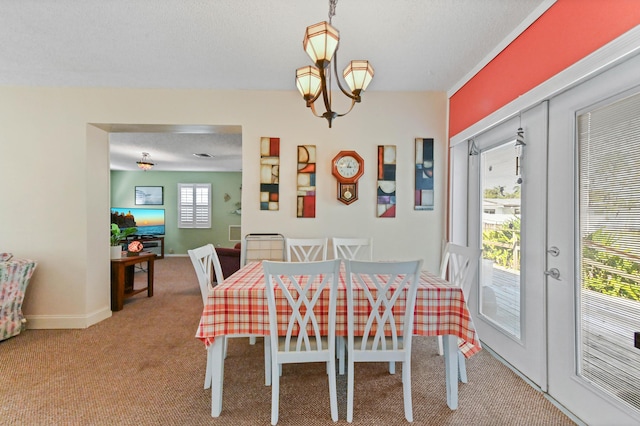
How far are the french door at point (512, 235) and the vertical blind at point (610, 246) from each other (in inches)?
10.8

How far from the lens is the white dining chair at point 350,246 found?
2.84 metres

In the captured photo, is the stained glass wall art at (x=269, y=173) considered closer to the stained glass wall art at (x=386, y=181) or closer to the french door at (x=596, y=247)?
the stained glass wall art at (x=386, y=181)

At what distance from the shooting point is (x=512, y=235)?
2.20 metres

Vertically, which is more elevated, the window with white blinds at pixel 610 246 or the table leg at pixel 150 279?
the window with white blinds at pixel 610 246

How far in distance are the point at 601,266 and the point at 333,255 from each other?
212cm

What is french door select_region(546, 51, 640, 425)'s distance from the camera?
4.52ft

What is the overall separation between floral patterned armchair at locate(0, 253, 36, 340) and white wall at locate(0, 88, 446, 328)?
197mm

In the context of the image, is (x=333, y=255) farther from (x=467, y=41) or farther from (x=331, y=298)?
(x=467, y=41)

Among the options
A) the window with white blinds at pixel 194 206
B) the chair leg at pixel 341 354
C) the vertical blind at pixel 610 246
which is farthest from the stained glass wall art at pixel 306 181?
the window with white blinds at pixel 194 206

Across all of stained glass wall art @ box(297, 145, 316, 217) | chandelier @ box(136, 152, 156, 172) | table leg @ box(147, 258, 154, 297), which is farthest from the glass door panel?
chandelier @ box(136, 152, 156, 172)

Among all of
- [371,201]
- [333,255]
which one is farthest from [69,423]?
[371,201]

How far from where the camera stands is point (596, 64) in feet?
4.72

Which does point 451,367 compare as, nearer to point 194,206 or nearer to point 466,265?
point 466,265

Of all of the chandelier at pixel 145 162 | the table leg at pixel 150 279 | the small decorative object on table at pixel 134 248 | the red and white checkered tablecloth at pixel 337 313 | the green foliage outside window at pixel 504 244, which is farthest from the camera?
the chandelier at pixel 145 162
